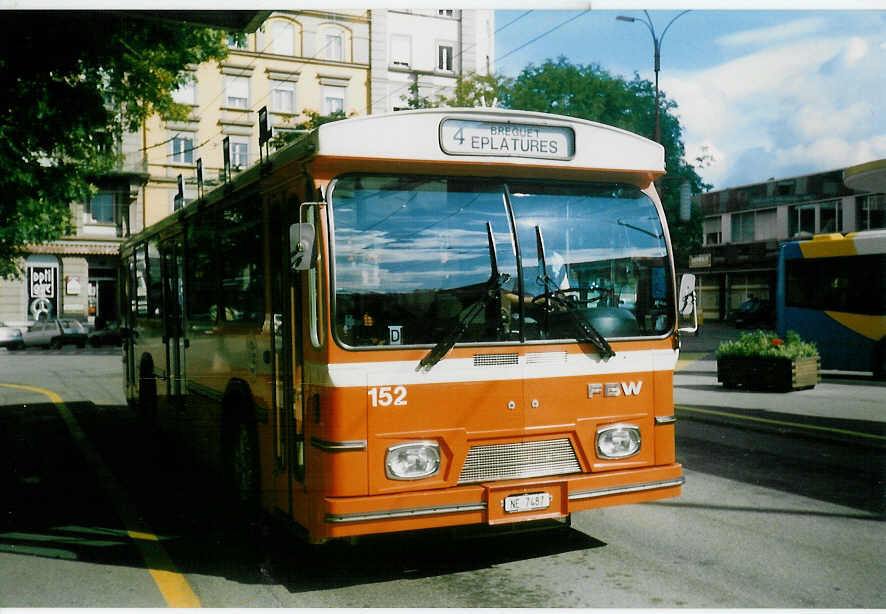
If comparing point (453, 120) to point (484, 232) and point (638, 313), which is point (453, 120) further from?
point (638, 313)

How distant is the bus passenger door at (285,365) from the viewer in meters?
5.29

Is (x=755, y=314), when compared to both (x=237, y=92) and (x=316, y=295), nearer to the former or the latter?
(x=237, y=92)

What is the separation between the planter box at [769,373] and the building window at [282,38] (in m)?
10.0

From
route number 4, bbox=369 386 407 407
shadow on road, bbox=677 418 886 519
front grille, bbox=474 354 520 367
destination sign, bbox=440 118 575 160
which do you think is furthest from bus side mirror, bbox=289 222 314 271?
shadow on road, bbox=677 418 886 519

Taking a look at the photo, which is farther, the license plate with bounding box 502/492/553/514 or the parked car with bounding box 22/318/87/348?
the parked car with bounding box 22/318/87/348

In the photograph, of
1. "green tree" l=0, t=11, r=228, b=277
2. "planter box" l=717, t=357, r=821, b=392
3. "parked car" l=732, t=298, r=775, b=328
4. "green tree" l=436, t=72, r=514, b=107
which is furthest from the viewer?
"parked car" l=732, t=298, r=775, b=328

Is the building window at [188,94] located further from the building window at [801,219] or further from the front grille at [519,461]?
the building window at [801,219]

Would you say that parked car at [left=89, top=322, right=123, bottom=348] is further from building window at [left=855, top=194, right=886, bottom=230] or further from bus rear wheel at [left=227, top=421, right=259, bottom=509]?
bus rear wheel at [left=227, top=421, right=259, bottom=509]

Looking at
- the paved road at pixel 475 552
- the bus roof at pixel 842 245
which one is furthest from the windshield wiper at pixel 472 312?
the bus roof at pixel 842 245

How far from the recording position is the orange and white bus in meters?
4.90

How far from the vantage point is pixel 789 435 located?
1032 cm

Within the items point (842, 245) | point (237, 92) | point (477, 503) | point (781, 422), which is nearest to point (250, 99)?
point (237, 92)

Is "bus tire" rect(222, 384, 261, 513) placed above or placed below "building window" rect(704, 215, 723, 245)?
below

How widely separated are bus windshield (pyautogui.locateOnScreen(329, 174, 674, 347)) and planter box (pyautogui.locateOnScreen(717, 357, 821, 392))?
1067cm
